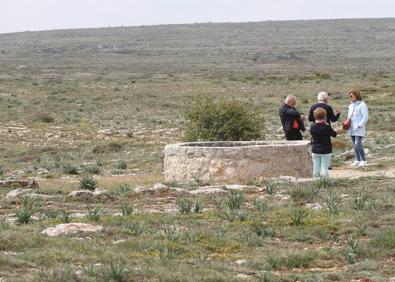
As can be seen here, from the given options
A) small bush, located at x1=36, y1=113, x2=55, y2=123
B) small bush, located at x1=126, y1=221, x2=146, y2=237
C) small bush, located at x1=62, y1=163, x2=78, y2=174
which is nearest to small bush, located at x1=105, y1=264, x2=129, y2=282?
small bush, located at x1=126, y1=221, x2=146, y2=237

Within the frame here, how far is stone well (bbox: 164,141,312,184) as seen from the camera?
1543cm

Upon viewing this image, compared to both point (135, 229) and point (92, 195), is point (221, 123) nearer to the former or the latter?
point (92, 195)

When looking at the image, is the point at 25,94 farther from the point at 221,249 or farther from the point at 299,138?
the point at 221,249

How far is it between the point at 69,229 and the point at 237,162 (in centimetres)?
626

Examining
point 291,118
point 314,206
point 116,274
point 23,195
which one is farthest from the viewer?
point 291,118

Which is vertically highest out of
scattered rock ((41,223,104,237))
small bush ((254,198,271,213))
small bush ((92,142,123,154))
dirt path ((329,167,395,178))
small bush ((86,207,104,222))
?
scattered rock ((41,223,104,237))

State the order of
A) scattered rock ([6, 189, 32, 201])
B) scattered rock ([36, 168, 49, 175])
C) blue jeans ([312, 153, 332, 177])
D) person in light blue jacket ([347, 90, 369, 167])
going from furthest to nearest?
1. scattered rock ([36, 168, 49, 175])
2. person in light blue jacket ([347, 90, 369, 167])
3. blue jeans ([312, 153, 332, 177])
4. scattered rock ([6, 189, 32, 201])

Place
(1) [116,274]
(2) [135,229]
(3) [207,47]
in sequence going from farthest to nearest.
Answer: (3) [207,47] < (2) [135,229] < (1) [116,274]

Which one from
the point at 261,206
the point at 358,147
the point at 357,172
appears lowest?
the point at 357,172

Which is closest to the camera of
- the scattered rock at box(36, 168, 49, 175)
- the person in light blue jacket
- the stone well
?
the stone well

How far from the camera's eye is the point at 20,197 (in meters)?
12.8

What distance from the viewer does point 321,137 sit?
48.0 ft

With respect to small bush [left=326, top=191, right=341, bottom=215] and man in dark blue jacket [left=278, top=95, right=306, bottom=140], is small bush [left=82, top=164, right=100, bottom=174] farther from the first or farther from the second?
small bush [left=326, top=191, right=341, bottom=215]

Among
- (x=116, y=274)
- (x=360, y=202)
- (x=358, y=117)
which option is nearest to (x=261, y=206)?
(x=360, y=202)
